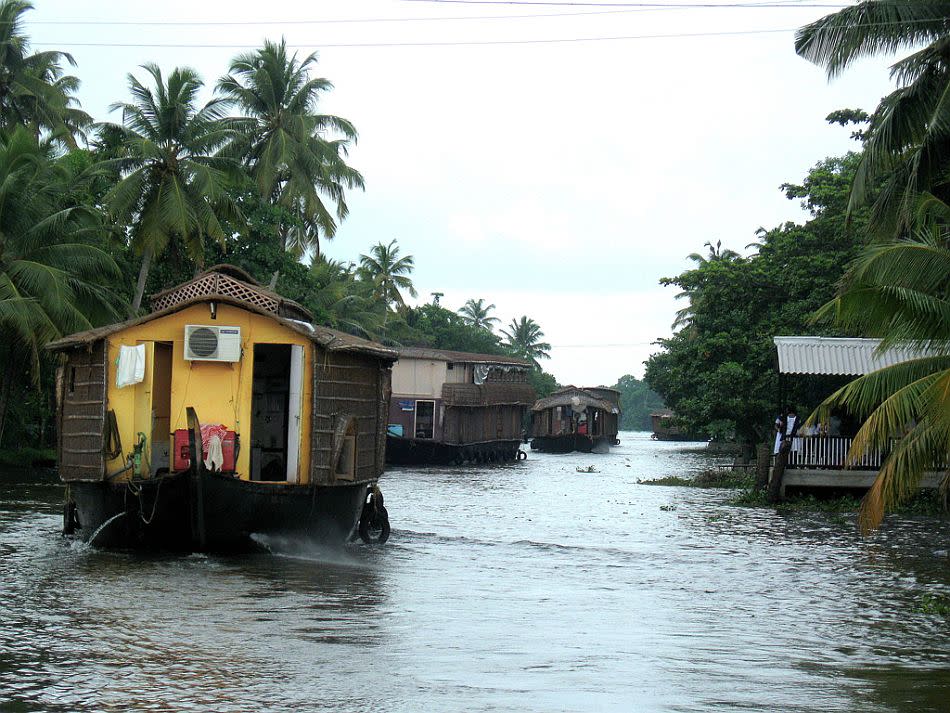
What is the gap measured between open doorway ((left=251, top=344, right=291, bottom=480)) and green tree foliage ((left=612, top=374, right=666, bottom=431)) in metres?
118

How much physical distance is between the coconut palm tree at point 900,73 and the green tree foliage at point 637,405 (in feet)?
383

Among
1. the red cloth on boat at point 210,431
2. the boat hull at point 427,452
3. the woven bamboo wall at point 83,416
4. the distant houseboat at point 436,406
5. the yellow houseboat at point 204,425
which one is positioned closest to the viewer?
the yellow houseboat at point 204,425

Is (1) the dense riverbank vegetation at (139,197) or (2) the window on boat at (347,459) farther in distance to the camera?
(1) the dense riverbank vegetation at (139,197)

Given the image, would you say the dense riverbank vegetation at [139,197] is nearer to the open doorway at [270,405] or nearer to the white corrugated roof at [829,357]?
the open doorway at [270,405]

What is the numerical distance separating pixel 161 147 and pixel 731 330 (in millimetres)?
15026

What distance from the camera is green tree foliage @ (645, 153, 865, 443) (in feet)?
90.7

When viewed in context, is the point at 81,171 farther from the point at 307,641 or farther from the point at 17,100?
the point at 307,641

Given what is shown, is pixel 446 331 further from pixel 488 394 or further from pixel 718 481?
pixel 718 481

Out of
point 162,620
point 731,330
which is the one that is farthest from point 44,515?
point 731,330

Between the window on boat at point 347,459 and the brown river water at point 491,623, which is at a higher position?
the window on boat at point 347,459

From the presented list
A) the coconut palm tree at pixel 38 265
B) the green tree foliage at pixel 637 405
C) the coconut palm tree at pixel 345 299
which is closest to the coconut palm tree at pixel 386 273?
the coconut palm tree at pixel 345 299

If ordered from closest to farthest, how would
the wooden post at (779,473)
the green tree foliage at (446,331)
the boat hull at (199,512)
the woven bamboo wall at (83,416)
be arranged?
the boat hull at (199,512) < the woven bamboo wall at (83,416) < the wooden post at (779,473) < the green tree foliage at (446,331)

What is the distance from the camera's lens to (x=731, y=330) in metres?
28.9

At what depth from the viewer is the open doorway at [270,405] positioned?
16219 millimetres
